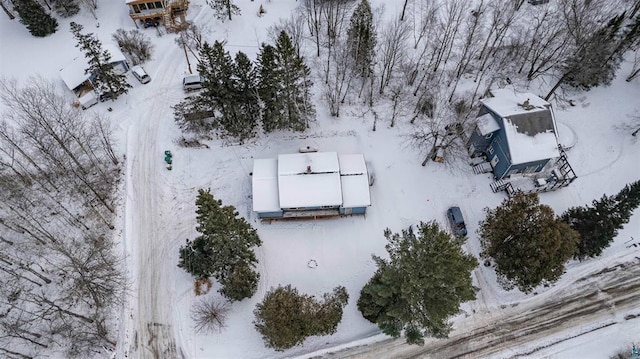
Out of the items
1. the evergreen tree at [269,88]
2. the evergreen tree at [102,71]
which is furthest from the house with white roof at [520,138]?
the evergreen tree at [102,71]

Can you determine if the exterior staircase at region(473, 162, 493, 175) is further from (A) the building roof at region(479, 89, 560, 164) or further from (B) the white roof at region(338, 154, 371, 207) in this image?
(B) the white roof at region(338, 154, 371, 207)

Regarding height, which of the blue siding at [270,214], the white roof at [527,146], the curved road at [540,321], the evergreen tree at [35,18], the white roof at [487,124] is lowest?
the curved road at [540,321]

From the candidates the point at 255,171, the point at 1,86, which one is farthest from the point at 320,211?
the point at 1,86

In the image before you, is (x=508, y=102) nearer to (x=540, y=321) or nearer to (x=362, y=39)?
(x=362, y=39)

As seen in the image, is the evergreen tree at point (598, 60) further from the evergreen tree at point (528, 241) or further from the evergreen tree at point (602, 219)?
the evergreen tree at point (528, 241)

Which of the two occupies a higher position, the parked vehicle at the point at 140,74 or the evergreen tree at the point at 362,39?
the parked vehicle at the point at 140,74

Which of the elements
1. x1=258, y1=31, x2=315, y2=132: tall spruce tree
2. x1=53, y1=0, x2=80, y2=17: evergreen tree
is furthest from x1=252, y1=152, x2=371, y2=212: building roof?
x1=53, y1=0, x2=80, y2=17: evergreen tree
